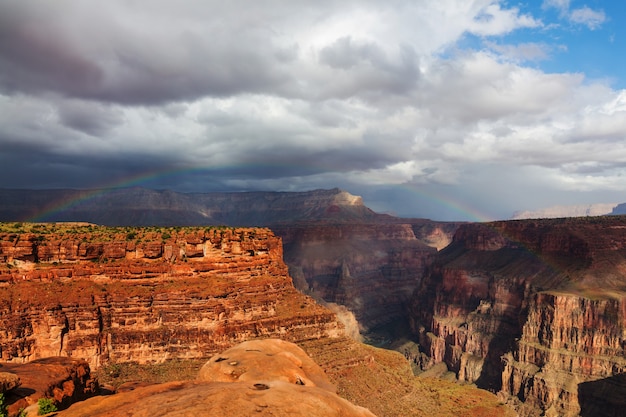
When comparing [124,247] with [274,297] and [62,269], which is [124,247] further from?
[274,297]

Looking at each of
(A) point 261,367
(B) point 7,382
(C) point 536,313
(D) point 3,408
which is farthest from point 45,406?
(C) point 536,313

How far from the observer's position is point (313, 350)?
58.2 m

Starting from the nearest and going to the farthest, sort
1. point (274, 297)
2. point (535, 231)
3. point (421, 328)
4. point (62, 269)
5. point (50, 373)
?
1. point (50, 373)
2. point (62, 269)
3. point (274, 297)
4. point (535, 231)
5. point (421, 328)

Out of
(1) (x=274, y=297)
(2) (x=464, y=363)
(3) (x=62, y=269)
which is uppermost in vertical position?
(3) (x=62, y=269)

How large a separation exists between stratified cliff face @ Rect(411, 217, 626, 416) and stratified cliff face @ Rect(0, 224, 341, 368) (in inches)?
2945

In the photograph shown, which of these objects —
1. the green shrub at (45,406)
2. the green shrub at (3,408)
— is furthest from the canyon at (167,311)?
the green shrub at (3,408)

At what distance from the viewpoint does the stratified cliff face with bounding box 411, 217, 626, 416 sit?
100000mm

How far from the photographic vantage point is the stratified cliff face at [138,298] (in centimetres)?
5041

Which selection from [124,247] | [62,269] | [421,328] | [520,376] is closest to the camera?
[62,269]

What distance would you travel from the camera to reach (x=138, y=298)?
179 feet

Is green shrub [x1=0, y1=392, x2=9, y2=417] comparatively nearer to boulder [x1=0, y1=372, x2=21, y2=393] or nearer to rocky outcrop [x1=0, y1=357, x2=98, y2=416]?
rocky outcrop [x1=0, y1=357, x2=98, y2=416]

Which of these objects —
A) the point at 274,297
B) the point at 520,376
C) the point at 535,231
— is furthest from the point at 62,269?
the point at 535,231

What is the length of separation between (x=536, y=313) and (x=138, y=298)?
360 feet

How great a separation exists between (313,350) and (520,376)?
79.0 metres
